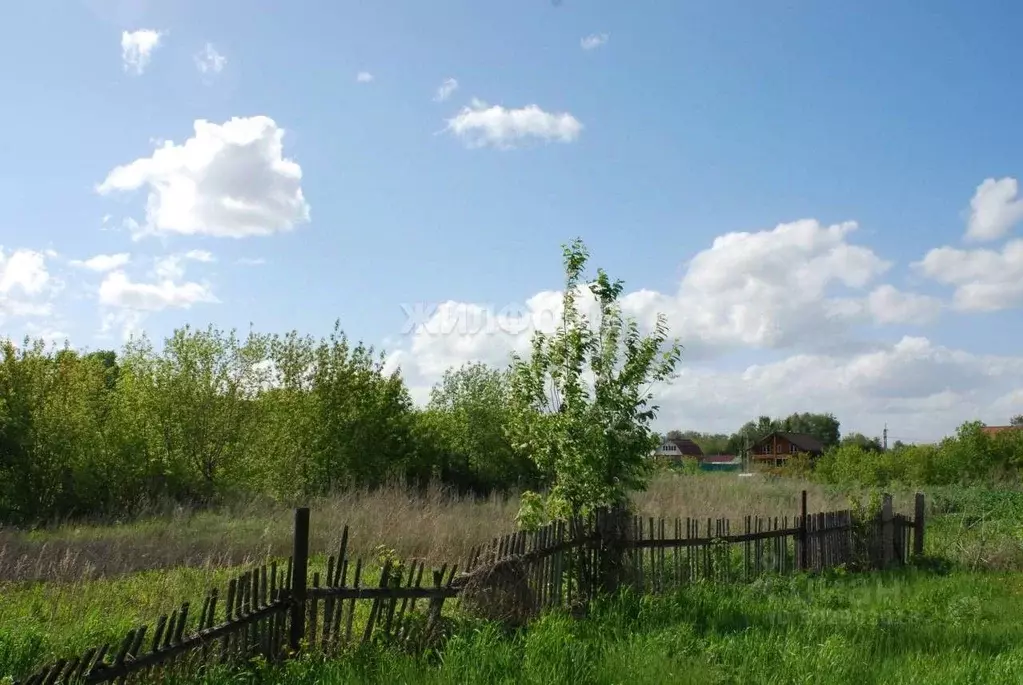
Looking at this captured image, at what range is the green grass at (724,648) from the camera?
6.90 metres

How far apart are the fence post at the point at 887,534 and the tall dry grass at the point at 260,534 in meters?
3.48

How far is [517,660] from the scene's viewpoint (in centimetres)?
723

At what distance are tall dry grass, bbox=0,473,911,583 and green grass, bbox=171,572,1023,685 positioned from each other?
5114 mm

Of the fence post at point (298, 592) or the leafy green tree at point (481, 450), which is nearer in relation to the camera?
the fence post at point (298, 592)

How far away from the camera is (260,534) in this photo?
56.1 ft

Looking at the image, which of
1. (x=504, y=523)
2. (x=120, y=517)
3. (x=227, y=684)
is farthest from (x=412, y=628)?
(x=120, y=517)

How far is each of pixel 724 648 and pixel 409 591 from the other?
3.02 m

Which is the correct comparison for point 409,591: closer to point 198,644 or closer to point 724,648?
point 198,644

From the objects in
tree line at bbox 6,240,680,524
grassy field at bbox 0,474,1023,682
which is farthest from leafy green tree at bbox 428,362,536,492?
grassy field at bbox 0,474,1023,682

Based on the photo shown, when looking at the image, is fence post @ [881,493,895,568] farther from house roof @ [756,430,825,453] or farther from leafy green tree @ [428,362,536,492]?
house roof @ [756,430,825,453]

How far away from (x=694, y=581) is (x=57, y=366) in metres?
26.0

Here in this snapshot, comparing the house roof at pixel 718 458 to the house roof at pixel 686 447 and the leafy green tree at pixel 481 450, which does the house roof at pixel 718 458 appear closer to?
the house roof at pixel 686 447

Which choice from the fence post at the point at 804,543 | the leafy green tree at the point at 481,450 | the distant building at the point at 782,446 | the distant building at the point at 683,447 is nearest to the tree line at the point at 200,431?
the leafy green tree at the point at 481,450

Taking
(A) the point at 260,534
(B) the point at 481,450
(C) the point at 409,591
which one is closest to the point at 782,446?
(B) the point at 481,450
